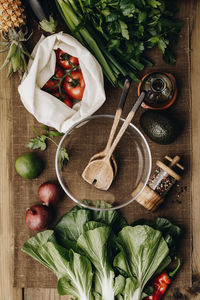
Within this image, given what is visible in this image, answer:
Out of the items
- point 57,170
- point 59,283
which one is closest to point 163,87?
point 57,170

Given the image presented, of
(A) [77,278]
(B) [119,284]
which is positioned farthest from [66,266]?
(B) [119,284]

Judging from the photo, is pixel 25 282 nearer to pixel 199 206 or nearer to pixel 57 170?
pixel 57 170

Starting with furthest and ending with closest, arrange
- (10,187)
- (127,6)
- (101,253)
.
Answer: (10,187), (101,253), (127,6)

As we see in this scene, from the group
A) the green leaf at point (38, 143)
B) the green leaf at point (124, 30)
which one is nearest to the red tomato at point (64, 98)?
the green leaf at point (38, 143)

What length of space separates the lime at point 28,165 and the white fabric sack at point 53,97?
117 millimetres

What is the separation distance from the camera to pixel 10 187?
A: 3.60ft

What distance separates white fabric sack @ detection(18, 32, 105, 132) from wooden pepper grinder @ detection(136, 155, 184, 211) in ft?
0.86

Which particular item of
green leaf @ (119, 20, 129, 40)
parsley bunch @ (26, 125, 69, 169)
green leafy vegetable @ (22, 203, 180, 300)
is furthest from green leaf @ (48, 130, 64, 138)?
green leaf @ (119, 20, 129, 40)

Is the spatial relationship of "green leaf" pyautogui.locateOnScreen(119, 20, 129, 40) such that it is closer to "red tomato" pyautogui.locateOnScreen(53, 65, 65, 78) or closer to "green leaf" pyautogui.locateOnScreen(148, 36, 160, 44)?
"green leaf" pyautogui.locateOnScreen(148, 36, 160, 44)

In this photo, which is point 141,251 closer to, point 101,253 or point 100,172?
point 101,253

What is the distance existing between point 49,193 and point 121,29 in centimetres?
51

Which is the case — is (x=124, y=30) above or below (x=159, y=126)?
above

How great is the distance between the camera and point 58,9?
95 centimetres

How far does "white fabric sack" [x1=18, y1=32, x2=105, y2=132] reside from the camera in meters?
0.91
